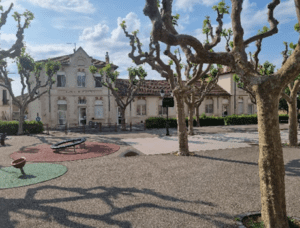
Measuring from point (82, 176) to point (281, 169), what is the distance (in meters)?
5.71

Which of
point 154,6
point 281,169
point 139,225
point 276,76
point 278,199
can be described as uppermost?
point 154,6

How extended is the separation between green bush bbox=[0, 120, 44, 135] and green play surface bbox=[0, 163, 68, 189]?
39.0 feet

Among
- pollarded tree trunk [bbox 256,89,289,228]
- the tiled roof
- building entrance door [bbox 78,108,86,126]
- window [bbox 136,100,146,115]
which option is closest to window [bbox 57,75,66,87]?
building entrance door [bbox 78,108,86,126]

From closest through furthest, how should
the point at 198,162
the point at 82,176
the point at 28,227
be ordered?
the point at 28,227
the point at 82,176
the point at 198,162

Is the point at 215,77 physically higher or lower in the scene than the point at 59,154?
higher

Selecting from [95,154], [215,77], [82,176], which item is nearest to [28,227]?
[82,176]

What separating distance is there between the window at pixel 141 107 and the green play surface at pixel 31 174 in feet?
62.5

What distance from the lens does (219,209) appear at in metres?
4.70

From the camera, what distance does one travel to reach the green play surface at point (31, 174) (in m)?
6.55

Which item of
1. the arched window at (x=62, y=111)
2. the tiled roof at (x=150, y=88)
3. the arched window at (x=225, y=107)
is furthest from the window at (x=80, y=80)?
the arched window at (x=225, y=107)

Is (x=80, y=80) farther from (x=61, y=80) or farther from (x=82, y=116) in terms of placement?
(x=82, y=116)

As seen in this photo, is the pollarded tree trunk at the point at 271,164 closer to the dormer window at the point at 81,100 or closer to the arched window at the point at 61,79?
the dormer window at the point at 81,100

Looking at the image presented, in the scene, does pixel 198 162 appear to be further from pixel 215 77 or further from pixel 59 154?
pixel 215 77

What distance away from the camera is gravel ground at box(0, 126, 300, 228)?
14.2 feet
